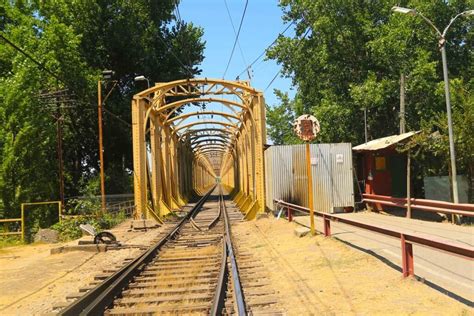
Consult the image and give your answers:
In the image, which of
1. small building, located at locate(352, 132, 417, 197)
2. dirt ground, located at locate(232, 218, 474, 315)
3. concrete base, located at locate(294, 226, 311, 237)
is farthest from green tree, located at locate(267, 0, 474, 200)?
dirt ground, located at locate(232, 218, 474, 315)

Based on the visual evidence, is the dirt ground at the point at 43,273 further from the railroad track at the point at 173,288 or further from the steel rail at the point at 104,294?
the railroad track at the point at 173,288

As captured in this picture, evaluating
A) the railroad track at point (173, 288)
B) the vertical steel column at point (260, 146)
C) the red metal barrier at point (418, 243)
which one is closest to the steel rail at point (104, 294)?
A: the railroad track at point (173, 288)

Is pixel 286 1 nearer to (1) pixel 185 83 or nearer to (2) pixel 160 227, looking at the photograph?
(1) pixel 185 83

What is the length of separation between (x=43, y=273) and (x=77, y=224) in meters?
8.92

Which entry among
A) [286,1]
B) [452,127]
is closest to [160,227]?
[452,127]

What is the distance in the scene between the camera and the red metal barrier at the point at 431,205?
1419 cm

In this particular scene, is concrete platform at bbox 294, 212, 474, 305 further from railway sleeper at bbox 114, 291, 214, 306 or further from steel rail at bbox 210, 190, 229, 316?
railway sleeper at bbox 114, 291, 214, 306

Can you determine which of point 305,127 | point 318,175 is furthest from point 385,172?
point 305,127

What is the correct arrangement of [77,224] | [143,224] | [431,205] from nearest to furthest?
[431,205] → [77,224] → [143,224]

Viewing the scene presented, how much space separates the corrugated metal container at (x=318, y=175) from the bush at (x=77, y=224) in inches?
280

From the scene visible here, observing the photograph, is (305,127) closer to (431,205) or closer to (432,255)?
(432,255)

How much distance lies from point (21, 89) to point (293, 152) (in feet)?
52.4

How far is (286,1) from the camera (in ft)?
103

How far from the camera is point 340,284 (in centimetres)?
814
